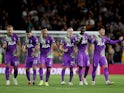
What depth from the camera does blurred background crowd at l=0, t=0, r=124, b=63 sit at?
1328 inches

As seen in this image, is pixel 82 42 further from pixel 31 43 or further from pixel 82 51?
pixel 31 43

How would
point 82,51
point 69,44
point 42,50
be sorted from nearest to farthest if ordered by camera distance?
point 42,50
point 82,51
point 69,44

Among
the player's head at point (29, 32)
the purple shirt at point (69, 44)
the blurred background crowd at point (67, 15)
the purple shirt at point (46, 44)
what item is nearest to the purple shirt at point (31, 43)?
the player's head at point (29, 32)

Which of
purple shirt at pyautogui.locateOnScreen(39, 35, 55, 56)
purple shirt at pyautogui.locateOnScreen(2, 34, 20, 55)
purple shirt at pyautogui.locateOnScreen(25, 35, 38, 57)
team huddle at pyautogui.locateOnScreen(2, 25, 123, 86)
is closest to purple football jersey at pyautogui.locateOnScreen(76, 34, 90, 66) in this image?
team huddle at pyautogui.locateOnScreen(2, 25, 123, 86)

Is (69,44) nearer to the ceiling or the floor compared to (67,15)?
nearer to the floor

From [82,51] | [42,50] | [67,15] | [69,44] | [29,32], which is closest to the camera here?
[29,32]

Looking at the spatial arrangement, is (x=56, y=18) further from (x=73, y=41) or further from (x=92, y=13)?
(x=73, y=41)

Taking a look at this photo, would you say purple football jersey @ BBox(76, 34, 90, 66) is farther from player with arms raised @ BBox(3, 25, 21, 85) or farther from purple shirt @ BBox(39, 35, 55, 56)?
player with arms raised @ BBox(3, 25, 21, 85)

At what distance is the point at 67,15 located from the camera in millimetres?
35062

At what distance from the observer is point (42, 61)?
22031 mm

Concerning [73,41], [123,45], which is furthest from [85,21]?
[73,41]

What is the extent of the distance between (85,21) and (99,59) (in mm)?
12376

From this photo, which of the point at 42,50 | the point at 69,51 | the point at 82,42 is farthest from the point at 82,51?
the point at 42,50

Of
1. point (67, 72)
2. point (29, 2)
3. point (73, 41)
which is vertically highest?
point (29, 2)
